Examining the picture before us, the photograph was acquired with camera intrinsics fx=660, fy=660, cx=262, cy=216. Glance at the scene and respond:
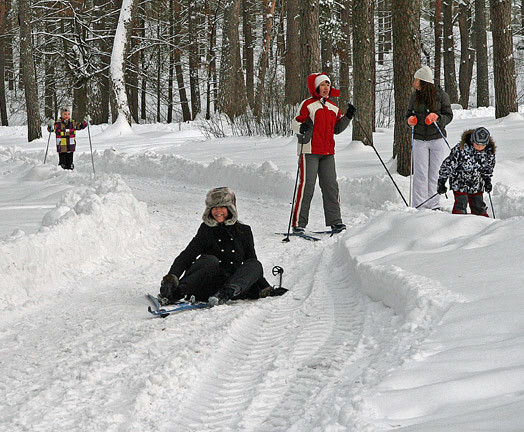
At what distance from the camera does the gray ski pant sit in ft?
30.3

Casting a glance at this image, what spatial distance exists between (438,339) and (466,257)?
1.74 meters

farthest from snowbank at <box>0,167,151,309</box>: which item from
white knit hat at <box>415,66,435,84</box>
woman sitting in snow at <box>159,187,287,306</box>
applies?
white knit hat at <box>415,66,435,84</box>

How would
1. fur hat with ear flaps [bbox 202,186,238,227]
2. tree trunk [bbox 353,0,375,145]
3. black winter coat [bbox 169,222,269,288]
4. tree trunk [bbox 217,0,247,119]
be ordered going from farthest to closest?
tree trunk [bbox 217,0,247,119] < tree trunk [bbox 353,0,375,145] < black winter coat [bbox 169,222,269,288] < fur hat with ear flaps [bbox 202,186,238,227]

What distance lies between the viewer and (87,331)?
199 inches

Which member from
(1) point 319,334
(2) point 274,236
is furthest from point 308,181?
(1) point 319,334

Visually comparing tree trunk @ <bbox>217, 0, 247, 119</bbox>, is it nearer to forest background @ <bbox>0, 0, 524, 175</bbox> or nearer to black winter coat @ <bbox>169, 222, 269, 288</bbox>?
forest background @ <bbox>0, 0, 524, 175</bbox>

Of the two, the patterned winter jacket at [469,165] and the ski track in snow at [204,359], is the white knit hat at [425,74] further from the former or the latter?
the ski track in snow at [204,359]

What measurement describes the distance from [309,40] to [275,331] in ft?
40.3

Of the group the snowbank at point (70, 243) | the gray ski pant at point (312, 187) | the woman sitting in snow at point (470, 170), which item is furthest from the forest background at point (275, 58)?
the snowbank at point (70, 243)

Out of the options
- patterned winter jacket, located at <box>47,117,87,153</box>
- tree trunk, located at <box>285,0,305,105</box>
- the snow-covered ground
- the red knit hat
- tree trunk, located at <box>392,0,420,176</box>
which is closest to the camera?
the snow-covered ground

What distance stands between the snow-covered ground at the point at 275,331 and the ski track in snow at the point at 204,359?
0.6 inches

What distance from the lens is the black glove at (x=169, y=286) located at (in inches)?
225

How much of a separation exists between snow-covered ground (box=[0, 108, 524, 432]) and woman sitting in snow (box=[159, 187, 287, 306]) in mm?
Answer: 252

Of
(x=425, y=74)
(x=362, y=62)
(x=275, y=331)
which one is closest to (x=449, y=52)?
(x=362, y=62)
